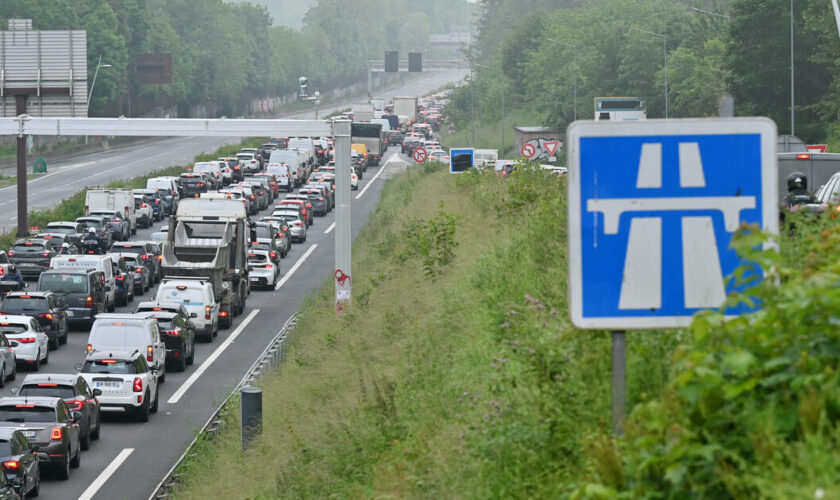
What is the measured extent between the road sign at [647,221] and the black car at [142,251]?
153 feet

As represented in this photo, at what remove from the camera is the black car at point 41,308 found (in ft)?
123

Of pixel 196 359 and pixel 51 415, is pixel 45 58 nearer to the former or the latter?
pixel 196 359

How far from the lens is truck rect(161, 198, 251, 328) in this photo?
42.4m

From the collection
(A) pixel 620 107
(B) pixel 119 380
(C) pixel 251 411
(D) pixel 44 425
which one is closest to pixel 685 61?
(A) pixel 620 107

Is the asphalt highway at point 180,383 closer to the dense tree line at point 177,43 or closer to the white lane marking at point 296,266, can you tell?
Result: the white lane marking at point 296,266

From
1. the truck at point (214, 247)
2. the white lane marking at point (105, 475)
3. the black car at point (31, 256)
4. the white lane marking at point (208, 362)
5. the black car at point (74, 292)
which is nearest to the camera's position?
the white lane marking at point (105, 475)

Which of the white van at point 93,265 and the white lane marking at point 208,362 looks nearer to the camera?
the white lane marking at point 208,362

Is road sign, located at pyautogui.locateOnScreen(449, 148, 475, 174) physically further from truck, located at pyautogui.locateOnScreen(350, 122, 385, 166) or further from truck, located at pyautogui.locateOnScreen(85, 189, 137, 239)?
truck, located at pyautogui.locateOnScreen(350, 122, 385, 166)

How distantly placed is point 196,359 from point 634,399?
31514 mm

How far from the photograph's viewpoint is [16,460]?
807 inches

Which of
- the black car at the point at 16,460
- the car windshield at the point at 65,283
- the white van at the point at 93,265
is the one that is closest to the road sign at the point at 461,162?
the white van at the point at 93,265

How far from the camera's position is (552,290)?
473 inches

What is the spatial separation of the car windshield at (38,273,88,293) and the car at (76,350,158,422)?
1339 cm

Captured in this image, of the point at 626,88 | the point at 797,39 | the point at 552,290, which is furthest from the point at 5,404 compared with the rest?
the point at 626,88
